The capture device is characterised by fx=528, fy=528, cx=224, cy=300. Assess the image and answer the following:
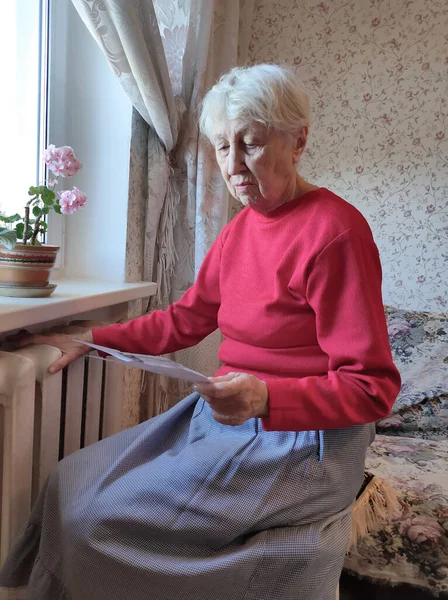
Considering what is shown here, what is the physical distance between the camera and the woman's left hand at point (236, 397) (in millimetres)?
777

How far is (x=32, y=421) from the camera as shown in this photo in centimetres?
93

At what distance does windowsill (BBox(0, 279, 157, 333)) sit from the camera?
91 cm

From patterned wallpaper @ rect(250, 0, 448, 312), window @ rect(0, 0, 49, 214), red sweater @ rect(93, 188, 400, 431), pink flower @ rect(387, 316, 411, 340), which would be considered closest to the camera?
red sweater @ rect(93, 188, 400, 431)

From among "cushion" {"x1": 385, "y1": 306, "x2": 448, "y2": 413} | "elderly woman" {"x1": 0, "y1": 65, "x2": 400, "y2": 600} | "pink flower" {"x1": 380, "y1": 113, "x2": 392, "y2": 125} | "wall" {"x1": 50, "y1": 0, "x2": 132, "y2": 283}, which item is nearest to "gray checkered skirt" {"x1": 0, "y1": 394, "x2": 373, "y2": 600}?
"elderly woman" {"x1": 0, "y1": 65, "x2": 400, "y2": 600}

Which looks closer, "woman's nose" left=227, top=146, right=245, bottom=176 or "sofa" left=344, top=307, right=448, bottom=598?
"woman's nose" left=227, top=146, right=245, bottom=176

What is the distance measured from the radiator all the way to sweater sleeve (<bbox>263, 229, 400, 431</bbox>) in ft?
0.97

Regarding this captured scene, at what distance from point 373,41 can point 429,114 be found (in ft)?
1.33

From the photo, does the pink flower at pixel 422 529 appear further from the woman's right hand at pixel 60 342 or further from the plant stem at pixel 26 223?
the plant stem at pixel 26 223

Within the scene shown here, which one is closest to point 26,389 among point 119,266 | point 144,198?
point 119,266

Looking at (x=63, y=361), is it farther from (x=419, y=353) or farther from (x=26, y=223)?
(x=419, y=353)

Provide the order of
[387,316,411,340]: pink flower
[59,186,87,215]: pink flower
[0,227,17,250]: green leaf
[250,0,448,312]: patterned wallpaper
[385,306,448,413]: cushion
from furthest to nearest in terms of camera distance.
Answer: [250,0,448,312]: patterned wallpaper, [387,316,411,340]: pink flower, [385,306,448,413]: cushion, [59,186,87,215]: pink flower, [0,227,17,250]: green leaf

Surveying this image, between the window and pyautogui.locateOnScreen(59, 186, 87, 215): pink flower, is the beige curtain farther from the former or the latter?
pyautogui.locateOnScreen(59, 186, 87, 215): pink flower

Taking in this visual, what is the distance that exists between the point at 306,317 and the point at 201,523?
1.24 ft

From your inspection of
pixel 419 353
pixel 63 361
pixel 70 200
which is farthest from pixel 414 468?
pixel 70 200
